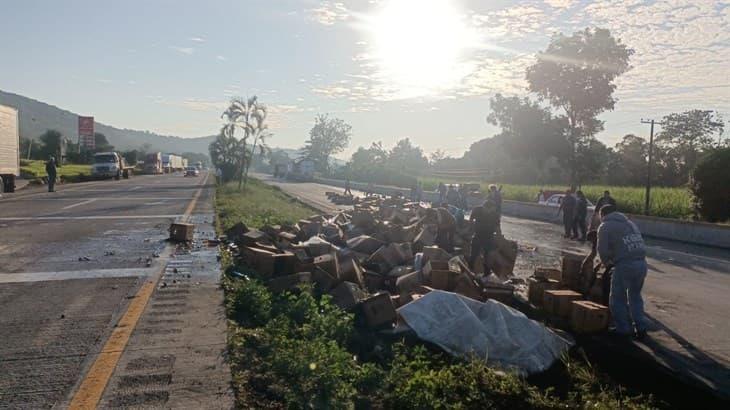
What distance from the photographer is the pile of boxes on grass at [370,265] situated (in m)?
7.68

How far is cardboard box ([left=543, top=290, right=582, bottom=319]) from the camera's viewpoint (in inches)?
303

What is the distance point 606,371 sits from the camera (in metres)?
6.17

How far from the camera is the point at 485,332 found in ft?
20.6

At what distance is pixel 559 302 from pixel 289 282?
357cm

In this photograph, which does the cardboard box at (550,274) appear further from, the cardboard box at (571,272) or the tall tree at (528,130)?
the tall tree at (528,130)

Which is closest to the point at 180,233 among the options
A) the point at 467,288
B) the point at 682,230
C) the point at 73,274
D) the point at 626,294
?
the point at 73,274

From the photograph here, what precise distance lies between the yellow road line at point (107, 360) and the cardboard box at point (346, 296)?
7.60ft

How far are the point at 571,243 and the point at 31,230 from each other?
15.4m

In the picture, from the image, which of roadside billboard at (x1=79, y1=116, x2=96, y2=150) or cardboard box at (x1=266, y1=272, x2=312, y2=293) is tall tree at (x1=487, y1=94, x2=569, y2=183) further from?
roadside billboard at (x1=79, y1=116, x2=96, y2=150)

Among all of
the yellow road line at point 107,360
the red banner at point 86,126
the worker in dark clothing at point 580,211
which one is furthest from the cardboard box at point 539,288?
the red banner at point 86,126

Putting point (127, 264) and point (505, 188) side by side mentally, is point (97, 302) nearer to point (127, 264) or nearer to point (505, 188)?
point (127, 264)

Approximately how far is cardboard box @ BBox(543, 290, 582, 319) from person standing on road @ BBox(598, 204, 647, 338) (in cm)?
51

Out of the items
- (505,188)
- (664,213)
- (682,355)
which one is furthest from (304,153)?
(682,355)

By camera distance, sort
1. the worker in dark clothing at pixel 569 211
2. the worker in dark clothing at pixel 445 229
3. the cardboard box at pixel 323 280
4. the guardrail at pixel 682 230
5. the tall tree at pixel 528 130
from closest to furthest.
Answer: the cardboard box at pixel 323 280
the worker in dark clothing at pixel 445 229
the worker in dark clothing at pixel 569 211
the guardrail at pixel 682 230
the tall tree at pixel 528 130
